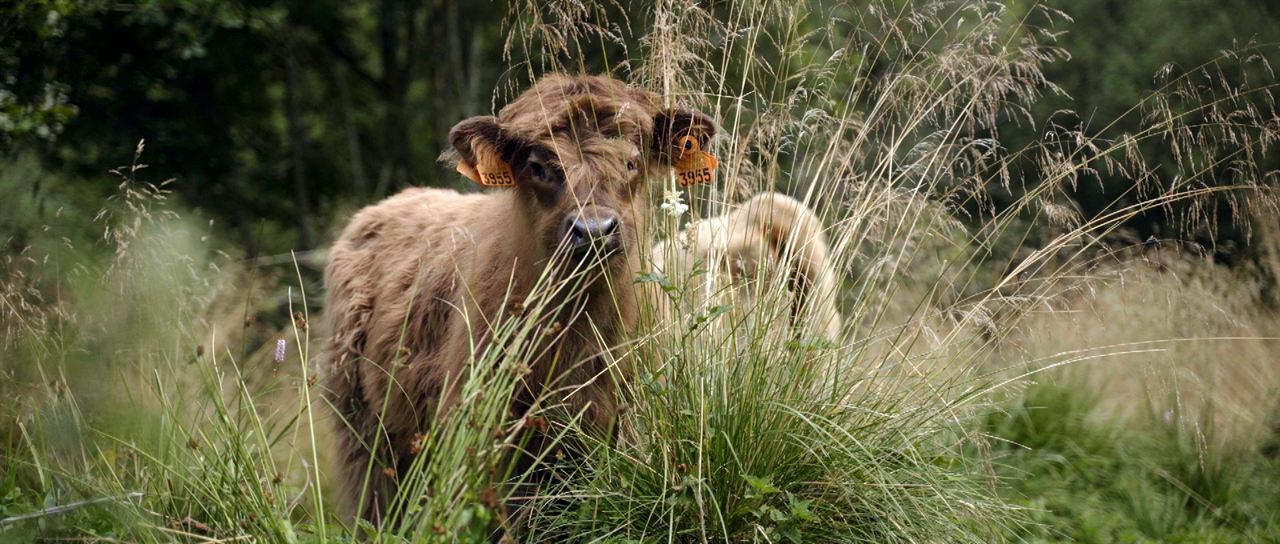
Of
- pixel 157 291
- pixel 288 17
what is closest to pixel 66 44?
pixel 288 17

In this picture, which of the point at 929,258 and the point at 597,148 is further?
the point at 929,258

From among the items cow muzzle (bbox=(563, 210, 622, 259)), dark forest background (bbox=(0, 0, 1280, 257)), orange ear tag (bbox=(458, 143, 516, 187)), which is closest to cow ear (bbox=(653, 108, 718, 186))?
cow muzzle (bbox=(563, 210, 622, 259))

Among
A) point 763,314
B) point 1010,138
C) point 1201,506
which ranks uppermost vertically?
point 763,314

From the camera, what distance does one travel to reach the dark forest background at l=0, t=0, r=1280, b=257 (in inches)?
471

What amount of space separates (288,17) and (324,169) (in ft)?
7.29

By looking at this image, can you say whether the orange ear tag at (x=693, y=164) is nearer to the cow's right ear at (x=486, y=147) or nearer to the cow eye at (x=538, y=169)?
the cow eye at (x=538, y=169)

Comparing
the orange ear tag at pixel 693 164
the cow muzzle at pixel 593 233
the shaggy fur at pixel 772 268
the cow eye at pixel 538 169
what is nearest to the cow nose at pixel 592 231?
the cow muzzle at pixel 593 233

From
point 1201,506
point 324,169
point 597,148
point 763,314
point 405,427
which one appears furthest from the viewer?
point 324,169

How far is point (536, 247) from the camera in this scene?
176 inches

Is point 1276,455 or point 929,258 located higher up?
point 929,258

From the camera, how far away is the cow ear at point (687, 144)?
14.6ft

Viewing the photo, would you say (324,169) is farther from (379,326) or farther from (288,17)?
(379,326)

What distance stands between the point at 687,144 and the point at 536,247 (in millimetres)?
690

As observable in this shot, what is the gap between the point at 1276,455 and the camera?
657cm
